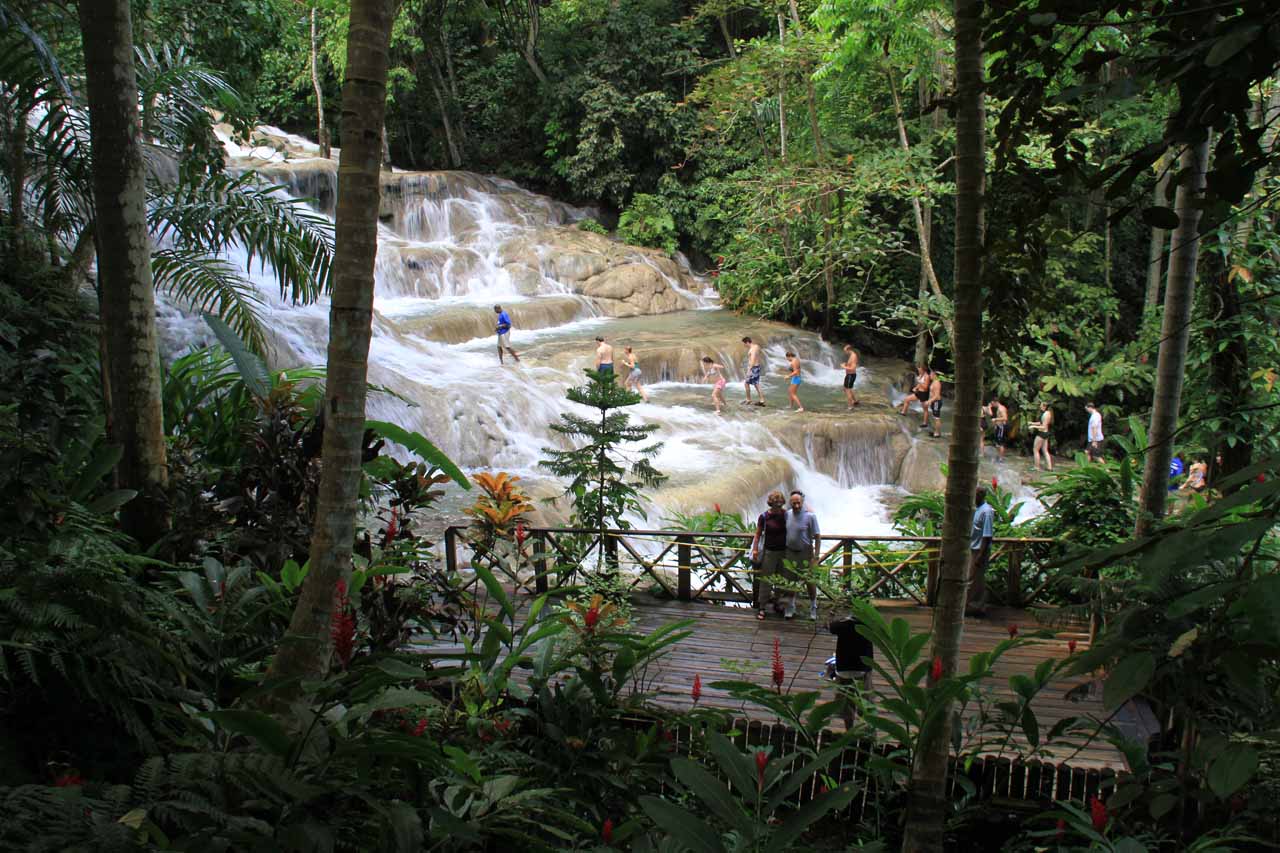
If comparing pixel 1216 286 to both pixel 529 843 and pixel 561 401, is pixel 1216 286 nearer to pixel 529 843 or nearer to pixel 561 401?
pixel 529 843

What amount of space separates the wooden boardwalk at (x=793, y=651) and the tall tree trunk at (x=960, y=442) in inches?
103

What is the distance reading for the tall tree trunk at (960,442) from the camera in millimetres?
2939

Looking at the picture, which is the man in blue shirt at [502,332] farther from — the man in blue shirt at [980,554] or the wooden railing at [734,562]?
the man in blue shirt at [980,554]

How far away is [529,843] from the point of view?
2820 millimetres

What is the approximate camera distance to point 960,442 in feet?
9.91

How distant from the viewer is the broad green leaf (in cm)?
128

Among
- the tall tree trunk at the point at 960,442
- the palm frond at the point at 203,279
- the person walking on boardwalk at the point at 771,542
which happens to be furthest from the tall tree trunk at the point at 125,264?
the person walking on boardwalk at the point at 771,542

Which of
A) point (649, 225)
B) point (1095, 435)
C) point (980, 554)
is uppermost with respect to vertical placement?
point (649, 225)

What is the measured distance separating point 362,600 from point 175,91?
546 cm

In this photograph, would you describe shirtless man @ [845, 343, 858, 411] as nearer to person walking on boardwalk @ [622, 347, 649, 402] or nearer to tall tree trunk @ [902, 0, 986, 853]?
person walking on boardwalk @ [622, 347, 649, 402]

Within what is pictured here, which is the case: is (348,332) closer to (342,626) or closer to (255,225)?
(342,626)

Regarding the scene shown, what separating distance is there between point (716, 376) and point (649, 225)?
1121cm

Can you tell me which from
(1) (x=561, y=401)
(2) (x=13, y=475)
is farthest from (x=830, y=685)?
(1) (x=561, y=401)

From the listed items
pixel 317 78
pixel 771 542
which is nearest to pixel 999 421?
pixel 771 542
